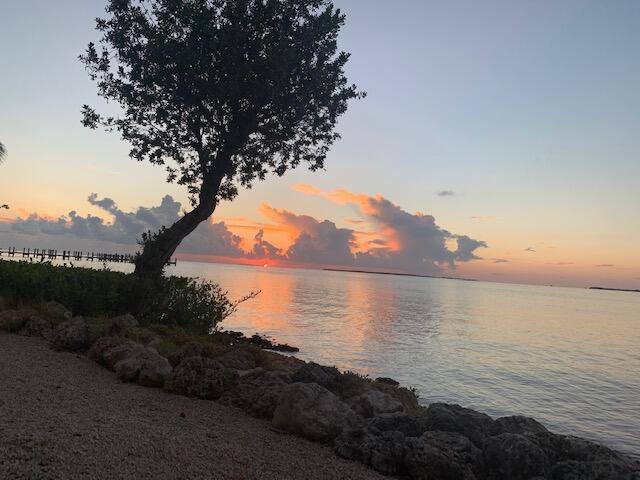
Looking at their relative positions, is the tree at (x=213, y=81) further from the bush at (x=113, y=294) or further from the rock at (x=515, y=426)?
the rock at (x=515, y=426)

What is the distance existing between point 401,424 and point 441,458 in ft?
3.73

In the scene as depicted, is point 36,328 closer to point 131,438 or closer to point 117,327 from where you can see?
point 117,327

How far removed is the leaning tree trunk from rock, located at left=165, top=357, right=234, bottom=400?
939cm

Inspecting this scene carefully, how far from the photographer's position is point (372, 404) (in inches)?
351

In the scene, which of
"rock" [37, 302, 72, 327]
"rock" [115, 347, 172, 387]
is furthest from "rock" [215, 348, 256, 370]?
"rock" [37, 302, 72, 327]

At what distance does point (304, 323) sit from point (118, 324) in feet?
90.6

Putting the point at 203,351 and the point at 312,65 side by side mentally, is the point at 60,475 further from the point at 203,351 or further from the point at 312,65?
the point at 312,65

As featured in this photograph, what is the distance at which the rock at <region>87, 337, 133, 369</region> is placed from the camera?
10445mm

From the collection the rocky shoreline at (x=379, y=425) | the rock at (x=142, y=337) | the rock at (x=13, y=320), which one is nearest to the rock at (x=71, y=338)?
the rocky shoreline at (x=379, y=425)

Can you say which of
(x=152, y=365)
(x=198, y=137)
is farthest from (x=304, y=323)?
(x=152, y=365)

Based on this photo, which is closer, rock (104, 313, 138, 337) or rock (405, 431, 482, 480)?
rock (405, 431, 482, 480)

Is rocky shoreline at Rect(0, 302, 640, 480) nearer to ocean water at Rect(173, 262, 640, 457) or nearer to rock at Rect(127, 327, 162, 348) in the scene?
rock at Rect(127, 327, 162, 348)

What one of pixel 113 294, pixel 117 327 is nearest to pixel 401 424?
pixel 117 327

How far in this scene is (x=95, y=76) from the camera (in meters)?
20.8
